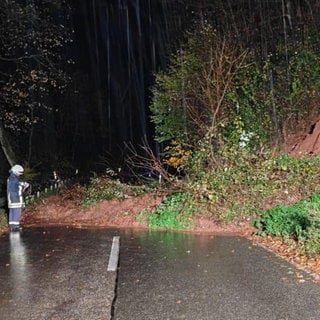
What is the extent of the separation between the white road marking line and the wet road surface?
0.11 m

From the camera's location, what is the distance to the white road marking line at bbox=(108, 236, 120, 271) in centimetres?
843

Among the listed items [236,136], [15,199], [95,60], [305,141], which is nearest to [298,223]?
[236,136]

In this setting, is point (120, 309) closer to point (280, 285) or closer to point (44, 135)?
point (280, 285)

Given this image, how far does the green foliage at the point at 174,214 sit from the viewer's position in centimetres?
1271

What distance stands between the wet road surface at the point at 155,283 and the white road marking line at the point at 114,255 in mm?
106

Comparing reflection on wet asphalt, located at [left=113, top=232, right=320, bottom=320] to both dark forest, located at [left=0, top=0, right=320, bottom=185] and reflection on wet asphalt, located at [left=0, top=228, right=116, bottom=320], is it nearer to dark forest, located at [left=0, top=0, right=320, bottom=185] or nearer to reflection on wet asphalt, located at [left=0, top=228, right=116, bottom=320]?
reflection on wet asphalt, located at [left=0, top=228, right=116, bottom=320]

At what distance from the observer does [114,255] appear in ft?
30.7

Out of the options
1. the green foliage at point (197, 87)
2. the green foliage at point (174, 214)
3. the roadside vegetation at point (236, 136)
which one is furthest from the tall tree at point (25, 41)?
the green foliage at point (174, 214)

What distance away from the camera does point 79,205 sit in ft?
51.8

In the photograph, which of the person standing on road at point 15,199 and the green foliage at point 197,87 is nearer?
the person standing on road at point 15,199

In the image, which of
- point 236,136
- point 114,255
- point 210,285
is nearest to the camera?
point 210,285

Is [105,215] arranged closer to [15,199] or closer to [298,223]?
[15,199]

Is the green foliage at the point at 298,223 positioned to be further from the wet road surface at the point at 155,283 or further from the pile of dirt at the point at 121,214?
the wet road surface at the point at 155,283

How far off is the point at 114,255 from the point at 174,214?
3776 mm
